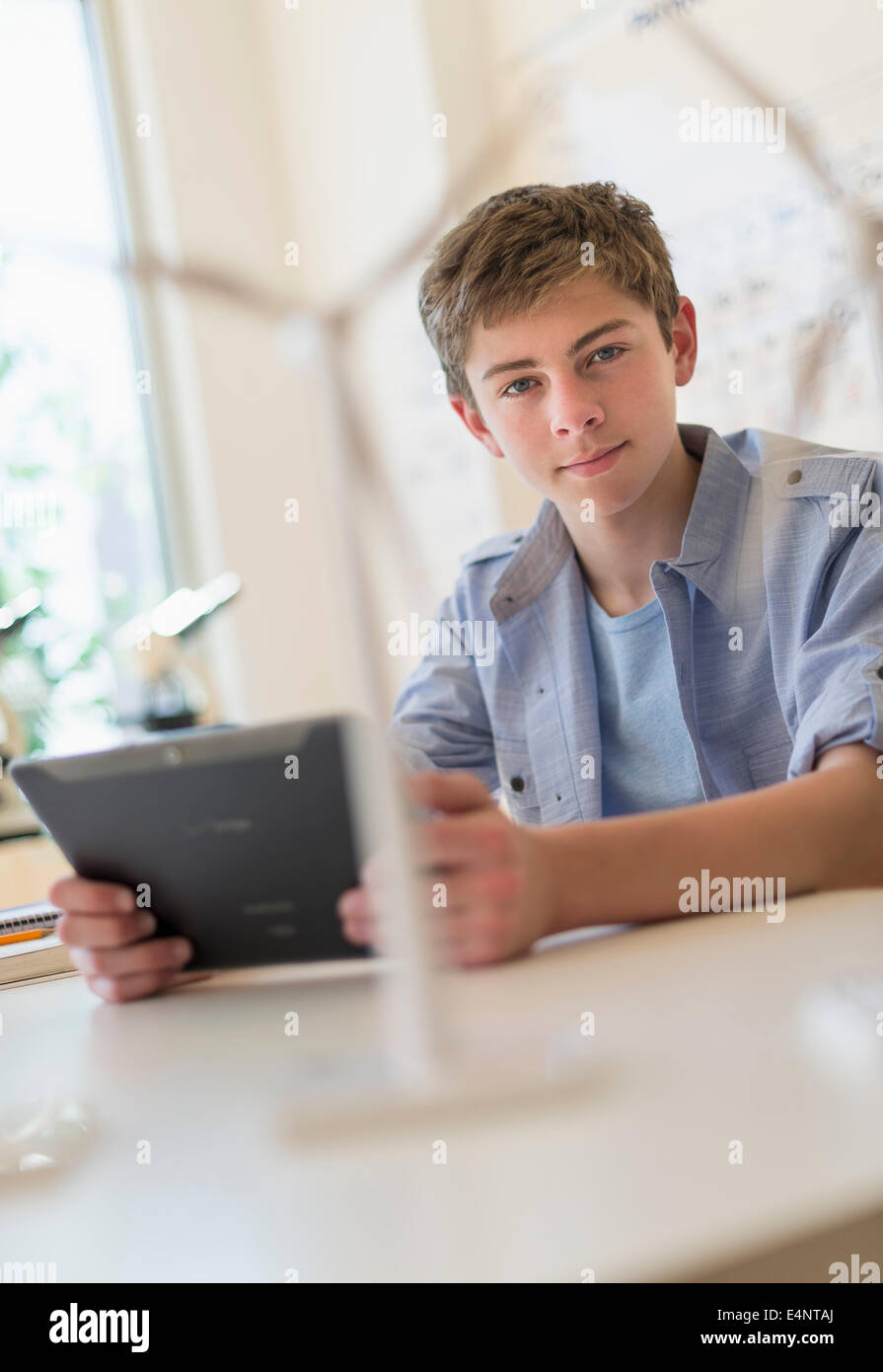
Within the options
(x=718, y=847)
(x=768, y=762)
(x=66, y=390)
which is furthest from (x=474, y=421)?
(x=66, y=390)

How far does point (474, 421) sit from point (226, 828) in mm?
727

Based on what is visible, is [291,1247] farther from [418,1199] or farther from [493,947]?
[493,947]

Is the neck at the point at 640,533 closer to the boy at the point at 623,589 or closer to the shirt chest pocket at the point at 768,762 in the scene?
the boy at the point at 623,589

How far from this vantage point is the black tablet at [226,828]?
2.09ft

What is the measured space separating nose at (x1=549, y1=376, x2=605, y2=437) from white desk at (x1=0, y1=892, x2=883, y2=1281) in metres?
0.58

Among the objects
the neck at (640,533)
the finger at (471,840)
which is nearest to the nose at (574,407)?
the neck at (640,533)

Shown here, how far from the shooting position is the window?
2.96 meters

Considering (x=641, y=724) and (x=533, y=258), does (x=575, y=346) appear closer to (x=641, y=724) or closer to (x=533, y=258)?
(x=533, y=258)

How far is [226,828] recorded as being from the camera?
2.17ft

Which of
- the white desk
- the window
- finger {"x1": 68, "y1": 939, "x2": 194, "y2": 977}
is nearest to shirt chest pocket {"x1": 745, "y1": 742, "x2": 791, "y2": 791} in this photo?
the white desk

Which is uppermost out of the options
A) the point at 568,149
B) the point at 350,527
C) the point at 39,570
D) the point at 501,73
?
the point at 501,73
